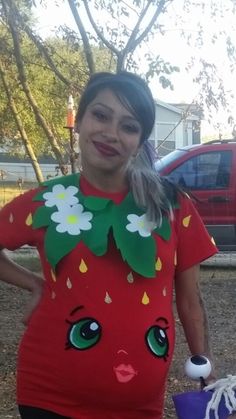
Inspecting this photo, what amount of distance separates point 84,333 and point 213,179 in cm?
855

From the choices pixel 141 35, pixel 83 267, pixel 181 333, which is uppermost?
pixel 141 35

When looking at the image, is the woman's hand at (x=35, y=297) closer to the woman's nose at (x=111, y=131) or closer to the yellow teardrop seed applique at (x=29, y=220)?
the yellow teardrop seed applique at (x=29, y=220)

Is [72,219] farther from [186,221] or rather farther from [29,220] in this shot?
[186,221]

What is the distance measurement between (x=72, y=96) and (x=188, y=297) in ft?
17.4

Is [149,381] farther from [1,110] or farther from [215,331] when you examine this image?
[1,110]

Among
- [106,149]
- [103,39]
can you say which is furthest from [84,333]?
[103,39]

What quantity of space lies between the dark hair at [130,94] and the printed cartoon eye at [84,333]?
0.58 meters

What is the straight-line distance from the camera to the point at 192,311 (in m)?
2.07

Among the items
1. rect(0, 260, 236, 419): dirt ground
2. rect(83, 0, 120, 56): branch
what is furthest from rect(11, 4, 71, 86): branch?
rect(0, 260, 236, 419): dirt ground

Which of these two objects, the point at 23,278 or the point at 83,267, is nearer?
the point at 83,267

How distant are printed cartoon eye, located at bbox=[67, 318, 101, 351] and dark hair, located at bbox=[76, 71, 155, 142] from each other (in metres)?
0.58

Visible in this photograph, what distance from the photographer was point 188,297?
6.79ft

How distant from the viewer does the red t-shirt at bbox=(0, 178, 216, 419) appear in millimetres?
1814

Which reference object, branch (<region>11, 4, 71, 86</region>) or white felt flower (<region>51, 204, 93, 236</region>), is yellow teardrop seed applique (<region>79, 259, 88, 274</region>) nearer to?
white felt flower (<region>51, 204, 93, 236</region>)
